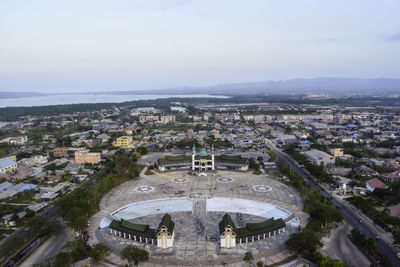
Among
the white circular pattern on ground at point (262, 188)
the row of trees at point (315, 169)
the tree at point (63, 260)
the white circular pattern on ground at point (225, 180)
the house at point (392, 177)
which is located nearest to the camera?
the tree at point (63, 260)

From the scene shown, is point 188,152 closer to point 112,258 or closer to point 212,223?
point 212,223

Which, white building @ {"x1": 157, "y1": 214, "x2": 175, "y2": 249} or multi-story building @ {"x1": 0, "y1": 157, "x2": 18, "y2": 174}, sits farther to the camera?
multi-story building @ {"x1": 0, "y1": 157, "x2": 18, "y2": 174}

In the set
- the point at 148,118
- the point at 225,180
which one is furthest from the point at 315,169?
the point at 148,118

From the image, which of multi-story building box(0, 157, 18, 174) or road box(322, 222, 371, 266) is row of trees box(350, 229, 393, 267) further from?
multi-story building box(0, 157, 18, 174)

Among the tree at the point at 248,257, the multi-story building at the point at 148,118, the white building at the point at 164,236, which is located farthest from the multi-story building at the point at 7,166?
the multi-story building at the point at 148,118

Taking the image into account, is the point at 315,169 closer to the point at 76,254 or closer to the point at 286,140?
the point at 286,140

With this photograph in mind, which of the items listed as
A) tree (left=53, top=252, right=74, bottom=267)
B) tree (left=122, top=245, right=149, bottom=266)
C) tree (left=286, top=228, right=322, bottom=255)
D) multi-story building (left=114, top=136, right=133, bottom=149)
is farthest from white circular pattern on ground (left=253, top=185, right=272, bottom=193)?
multi-story building (left=114, top=136, right=133, bottom=149)

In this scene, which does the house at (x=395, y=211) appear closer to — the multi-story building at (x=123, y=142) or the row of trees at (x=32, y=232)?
the row of trees at (x=32, y=232)

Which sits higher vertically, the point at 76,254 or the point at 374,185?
the point at 374,185

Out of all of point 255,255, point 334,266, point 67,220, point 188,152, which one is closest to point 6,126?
point 188,152
